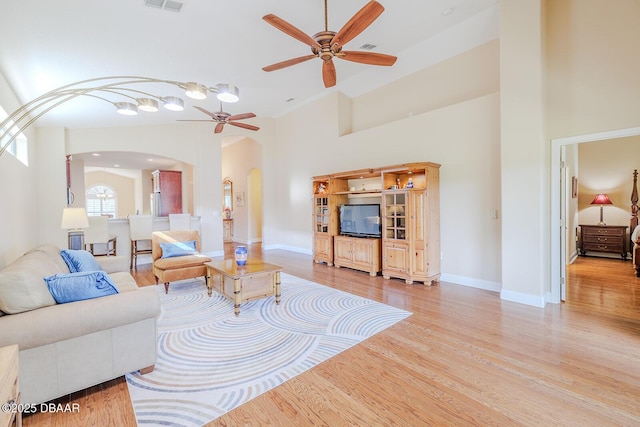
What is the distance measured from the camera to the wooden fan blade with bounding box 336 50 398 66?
3.28 m

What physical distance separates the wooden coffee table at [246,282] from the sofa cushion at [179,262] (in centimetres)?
59

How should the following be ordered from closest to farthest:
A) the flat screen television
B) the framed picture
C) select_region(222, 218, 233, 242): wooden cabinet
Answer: the flat screen television → the framed picture → select_region(222, 218, 233, 242): wooden cabinet

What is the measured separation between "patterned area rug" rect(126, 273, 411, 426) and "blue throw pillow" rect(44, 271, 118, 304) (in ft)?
2.44

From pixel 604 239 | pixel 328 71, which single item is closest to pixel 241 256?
pixel 328 71

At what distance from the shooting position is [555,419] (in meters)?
1.82

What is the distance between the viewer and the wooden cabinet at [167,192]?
912cm

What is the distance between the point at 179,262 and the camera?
14.7 feet

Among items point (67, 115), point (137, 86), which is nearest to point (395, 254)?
point (137, 86)

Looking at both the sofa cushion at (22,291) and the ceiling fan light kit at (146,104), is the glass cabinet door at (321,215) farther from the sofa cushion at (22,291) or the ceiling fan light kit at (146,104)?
the sofa cushion at (22,291)

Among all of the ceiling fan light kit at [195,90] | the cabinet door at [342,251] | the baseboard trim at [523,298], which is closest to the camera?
the ceiling fan light kit at [195,90]

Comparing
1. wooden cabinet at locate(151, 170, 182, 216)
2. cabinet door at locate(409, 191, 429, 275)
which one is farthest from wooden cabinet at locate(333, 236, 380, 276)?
wooden cabinet at locate(151, 170, 182, 216)

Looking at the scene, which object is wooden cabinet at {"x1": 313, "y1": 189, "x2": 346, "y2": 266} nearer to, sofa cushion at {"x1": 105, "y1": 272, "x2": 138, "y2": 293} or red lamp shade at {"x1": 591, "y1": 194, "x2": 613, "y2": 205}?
sofa cushion at {"x1": 105, "y1": 272, "x2": 138, "y2": 293}

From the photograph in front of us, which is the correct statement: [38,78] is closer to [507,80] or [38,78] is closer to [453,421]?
[453,421]

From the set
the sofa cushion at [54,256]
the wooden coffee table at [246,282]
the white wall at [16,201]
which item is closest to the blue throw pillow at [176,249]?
the wooden coffee table at [246,282]
